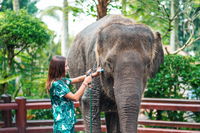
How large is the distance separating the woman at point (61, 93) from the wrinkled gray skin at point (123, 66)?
0.95 ft

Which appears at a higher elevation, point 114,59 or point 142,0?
point 142,0

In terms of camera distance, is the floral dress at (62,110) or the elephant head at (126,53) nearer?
the elephant head at (126,53)

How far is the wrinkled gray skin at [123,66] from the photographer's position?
3.74 metres

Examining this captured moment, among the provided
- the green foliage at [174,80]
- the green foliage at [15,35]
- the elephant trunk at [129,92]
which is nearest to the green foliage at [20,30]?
the green foliage at [15,35]

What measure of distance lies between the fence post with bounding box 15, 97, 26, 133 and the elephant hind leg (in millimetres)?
1999

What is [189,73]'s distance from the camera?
28.3 ft

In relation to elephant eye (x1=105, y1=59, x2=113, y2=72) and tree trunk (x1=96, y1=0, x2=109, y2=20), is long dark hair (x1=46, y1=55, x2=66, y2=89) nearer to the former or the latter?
elephant eye (x1=105, y1=59, x2=113, y2=72)

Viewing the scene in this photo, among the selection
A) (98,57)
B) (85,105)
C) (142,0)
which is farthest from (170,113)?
(98,57)

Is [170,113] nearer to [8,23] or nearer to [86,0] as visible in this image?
[86,0]

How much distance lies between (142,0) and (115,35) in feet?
21.1

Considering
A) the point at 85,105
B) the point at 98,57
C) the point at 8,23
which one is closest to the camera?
the point at 98,57

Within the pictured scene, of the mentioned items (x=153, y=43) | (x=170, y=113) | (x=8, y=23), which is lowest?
(x=170, y=113)

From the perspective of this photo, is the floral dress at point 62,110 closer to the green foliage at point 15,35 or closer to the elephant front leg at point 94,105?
the elephant front leg at point 94,105

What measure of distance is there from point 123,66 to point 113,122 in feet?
6.28
